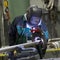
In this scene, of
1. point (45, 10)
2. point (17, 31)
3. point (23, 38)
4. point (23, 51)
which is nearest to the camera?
point (23, 51)

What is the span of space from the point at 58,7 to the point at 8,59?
2.71m

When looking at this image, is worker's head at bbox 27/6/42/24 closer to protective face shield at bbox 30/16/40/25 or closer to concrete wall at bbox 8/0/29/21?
protective face shield at bbox 30/16/40/25

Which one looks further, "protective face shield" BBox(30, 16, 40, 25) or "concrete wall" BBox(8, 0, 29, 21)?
"concrete wall" BBox(8, 0, 29, 21)

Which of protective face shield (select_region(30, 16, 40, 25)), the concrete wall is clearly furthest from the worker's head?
the concrete wall

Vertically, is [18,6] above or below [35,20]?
below

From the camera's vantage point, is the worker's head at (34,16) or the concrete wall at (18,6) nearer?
the worker's head at (34,16)

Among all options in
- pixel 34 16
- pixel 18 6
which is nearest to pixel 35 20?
pixel 34 16

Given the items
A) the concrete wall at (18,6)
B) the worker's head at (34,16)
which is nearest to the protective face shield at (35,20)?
the worker's head at (34,16)

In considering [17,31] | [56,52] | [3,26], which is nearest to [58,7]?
[17,31]

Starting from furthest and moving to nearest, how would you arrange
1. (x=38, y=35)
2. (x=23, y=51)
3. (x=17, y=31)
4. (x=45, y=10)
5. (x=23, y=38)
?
(x=45, y=10), (x=17, y=31), (x=23, y=38), (x=38, y=35), (x=23, y=51)

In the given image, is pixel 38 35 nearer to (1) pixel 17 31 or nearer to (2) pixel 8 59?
(2) pixel 8 59

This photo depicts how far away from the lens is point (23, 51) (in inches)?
58.7

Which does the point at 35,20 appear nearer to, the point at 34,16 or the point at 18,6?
the point at 34,16

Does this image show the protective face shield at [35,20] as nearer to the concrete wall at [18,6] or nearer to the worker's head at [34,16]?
the worker's head at [34,16]
